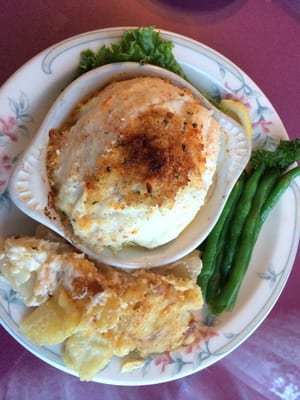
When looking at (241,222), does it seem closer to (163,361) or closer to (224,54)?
(163,361)

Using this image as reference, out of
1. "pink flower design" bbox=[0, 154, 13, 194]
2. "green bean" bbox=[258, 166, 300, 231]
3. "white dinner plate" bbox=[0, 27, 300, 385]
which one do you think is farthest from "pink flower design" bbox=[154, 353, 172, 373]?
"pink flower design" bbox=[0, 154, 13, 194]

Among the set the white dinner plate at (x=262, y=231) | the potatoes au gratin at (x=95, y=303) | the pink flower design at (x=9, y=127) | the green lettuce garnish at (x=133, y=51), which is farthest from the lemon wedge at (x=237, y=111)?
the pink flower design at (x=9, y=127)

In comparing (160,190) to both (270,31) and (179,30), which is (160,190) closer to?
(179,30)

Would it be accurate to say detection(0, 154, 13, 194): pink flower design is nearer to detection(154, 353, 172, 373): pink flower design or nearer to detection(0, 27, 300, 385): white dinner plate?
detection(0, 27, 300, 385): white dinner plate

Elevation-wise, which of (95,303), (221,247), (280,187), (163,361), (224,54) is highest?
(224,54)

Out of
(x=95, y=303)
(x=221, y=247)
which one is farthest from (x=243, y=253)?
(x=95, y=303)

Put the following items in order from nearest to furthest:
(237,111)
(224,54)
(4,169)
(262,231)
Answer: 1. (4,169)
2. (237,111)
3. (262,231)
4. (224,54)

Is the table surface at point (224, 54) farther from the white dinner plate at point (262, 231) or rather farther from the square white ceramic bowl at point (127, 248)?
the square white ceramic bowl at point (127, 248)
